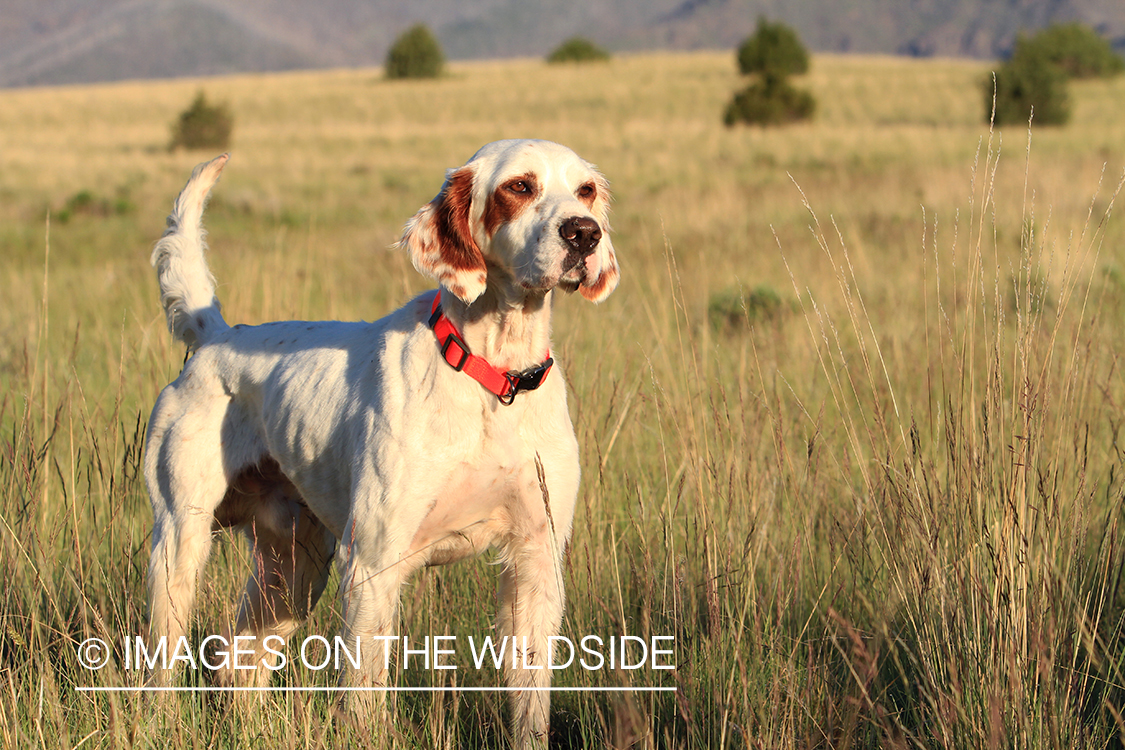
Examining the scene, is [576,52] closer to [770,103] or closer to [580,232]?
[770,103]

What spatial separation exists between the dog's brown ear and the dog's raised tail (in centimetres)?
95

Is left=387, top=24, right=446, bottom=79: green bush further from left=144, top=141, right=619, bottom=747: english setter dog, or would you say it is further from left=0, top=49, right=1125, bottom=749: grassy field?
left=144, top=141, right=619, bottom=747: english setter dog

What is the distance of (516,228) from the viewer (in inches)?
95.0

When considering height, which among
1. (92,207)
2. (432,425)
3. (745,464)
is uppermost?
(92,207)

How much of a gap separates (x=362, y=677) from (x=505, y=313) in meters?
0.97

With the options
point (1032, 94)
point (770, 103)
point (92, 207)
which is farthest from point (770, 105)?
point (92, 207)

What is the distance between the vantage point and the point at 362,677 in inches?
91.2

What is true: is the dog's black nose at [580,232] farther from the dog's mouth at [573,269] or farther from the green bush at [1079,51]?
the green bush at [1079,51]

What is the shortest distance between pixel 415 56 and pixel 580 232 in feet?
200

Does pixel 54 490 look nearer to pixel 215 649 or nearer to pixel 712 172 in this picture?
pixel 215 649

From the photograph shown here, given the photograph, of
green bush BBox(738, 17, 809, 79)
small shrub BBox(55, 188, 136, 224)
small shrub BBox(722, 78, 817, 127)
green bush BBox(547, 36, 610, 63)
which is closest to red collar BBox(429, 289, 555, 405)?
small shrub BBox(55, 188, 136, 224)

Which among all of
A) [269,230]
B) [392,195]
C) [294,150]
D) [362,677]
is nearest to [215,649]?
[362,677]

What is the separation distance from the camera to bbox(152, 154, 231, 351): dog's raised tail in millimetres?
3119

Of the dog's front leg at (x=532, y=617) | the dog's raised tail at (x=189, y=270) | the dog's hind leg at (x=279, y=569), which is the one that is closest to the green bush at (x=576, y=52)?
the dog's raised tail at (x=189, y=270)
